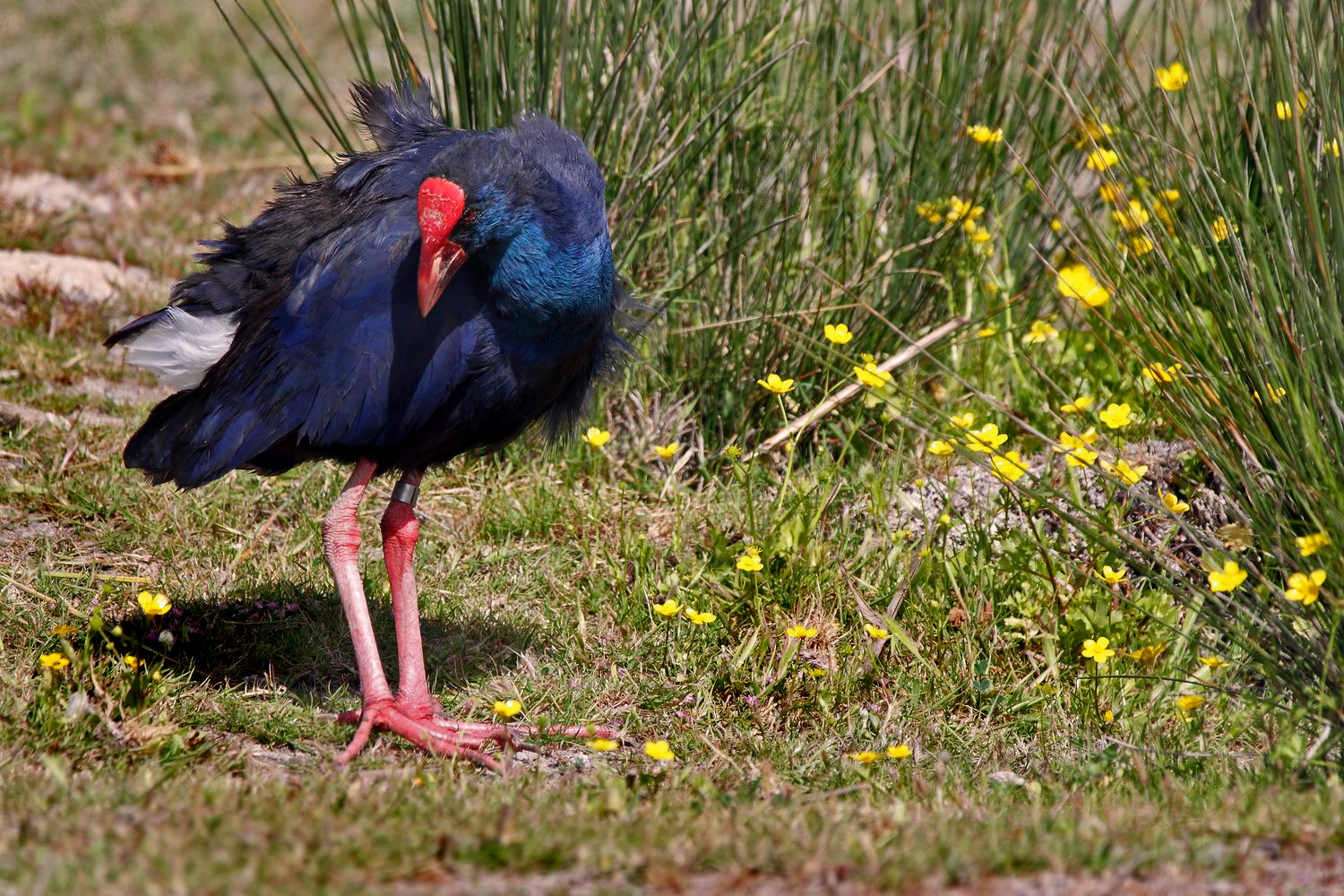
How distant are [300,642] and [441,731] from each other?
0.60 metres

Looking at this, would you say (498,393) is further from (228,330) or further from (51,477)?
(51,477)

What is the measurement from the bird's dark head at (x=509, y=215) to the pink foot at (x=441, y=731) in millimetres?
911

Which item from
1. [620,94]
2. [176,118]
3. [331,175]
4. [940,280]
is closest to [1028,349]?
[940,280]

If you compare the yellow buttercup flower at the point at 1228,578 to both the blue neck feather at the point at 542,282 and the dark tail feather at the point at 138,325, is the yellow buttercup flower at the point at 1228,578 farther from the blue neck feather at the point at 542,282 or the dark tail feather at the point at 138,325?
the dark tail feather at the point at 138,325

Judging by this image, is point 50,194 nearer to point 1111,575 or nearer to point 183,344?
point 183,344

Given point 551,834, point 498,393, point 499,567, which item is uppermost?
point 498,393

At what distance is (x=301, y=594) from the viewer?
143 inches

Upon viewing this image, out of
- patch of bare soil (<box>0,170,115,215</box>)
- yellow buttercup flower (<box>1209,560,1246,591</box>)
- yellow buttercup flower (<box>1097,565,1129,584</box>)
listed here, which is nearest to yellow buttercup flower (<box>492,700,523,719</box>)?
yellow buttercup flower (<box>1097,565,1129,584</box>)

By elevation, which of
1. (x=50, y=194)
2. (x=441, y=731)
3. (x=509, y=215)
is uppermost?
(x=509, y=215)

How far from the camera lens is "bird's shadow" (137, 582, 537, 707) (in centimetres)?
332

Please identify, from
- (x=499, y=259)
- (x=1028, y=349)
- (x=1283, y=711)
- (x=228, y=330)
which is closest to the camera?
(x=1283, y=711)

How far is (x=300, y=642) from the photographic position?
11.4 ft

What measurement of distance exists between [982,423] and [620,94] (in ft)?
4.70

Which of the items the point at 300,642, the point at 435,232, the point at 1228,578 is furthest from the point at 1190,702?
the point at 300,642
